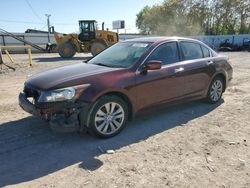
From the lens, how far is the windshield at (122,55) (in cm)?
501

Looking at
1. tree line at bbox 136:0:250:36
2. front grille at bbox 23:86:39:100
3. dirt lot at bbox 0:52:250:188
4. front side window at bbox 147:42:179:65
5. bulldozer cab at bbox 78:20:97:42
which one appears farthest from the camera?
tree line at bbox 136:0:250:36

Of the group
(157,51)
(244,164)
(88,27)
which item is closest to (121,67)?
(157,51)

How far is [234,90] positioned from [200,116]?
9.66ft

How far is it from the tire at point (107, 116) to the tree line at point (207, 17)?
48.9m

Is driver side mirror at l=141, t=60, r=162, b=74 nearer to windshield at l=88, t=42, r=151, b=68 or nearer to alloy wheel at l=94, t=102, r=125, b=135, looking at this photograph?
windshield at l=88, t=42, r=151, b=68

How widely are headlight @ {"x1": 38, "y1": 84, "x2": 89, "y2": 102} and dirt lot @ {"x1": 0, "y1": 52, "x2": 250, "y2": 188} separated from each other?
747mm

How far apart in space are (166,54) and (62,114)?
2.40 metres

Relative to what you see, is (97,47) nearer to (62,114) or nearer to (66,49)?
(66,49)

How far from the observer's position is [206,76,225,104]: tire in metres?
6.38

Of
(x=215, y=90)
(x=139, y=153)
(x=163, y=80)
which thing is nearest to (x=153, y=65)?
(x=163, y=80)

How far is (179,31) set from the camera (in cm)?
5478

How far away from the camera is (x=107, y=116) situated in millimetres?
4488

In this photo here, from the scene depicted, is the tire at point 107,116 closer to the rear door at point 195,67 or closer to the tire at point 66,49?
the rear door at point 195,67

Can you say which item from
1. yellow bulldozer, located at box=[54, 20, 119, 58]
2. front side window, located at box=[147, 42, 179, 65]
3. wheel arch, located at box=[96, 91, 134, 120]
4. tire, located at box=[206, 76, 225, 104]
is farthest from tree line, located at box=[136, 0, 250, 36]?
wheel arch, located at box=[96, 91, 134, 120]
